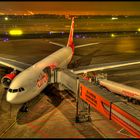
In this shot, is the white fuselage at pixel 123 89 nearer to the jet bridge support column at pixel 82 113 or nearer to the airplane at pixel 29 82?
the jet bridge support column at pixel 82 113

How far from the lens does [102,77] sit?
120 feet

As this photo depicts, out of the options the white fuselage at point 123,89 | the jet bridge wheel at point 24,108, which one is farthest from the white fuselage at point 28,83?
the white fuselage at point 123,89

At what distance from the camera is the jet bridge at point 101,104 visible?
61.2 ft

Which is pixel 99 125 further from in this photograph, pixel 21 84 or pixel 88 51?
pixel 88 51

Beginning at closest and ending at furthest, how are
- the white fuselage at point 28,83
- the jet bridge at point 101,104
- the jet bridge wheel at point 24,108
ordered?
the jet bridge at point 101,104 → the white fuselage at point 28,83 → the jet bridge wheel at point 24,108

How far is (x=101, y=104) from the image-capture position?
21.8 meters

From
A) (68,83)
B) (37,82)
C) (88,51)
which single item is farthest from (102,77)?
(88,51)

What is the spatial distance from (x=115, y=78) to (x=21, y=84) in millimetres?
17869

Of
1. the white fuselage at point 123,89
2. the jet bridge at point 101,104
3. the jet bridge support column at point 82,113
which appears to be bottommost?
the jet bridge support column at point 82,113

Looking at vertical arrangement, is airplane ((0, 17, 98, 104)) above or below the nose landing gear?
above

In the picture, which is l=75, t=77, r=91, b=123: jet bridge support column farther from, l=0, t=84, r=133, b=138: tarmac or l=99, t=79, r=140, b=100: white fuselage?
l=99, t=79, r=140, b=100: white fuselage

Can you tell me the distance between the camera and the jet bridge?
18656 millimetres

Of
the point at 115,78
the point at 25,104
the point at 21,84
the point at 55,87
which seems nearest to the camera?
the point at 21,84

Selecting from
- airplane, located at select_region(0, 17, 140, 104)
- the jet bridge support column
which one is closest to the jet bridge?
the jet bridge support column
